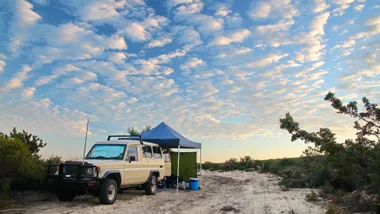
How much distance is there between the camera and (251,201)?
11.1 metres

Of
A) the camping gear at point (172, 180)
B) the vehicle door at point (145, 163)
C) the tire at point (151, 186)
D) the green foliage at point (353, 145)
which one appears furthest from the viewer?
the camping gear at point (172, 180)

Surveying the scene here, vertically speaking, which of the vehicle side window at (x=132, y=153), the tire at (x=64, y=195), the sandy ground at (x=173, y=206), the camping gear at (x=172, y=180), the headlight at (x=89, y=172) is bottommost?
the sandy ground at (x=173, y=206)

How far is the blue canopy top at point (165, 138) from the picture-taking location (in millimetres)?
14917

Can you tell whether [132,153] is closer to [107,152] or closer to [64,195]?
[107,152]

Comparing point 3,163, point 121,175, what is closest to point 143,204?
point 121,175

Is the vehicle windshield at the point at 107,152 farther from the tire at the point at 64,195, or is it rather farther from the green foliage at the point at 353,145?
the green foliage at the point at 353,145

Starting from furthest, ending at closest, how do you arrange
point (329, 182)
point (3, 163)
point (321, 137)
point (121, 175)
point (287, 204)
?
point (329, 182)
point (121, 175)
point (287, 204)
point (3, 163)
point (321, 137)

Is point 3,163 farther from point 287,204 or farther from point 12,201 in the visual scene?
point 287,204

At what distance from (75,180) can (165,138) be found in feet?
18.7

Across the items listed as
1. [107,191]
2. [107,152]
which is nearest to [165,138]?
[107,152]

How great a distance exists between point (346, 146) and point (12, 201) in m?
9.63

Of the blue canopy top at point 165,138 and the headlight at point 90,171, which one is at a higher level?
the blue canopy top at point 165,138

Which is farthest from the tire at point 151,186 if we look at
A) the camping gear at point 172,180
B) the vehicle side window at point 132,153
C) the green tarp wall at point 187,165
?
the green tarp wall at point 187,165

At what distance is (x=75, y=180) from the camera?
9.93 meters
